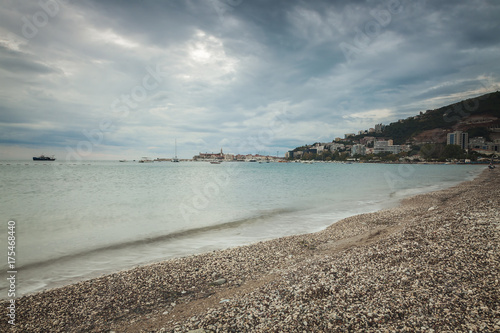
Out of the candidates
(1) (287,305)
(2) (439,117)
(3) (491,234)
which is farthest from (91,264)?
(2) (439,117)

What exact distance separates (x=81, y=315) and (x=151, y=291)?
1363 millimetres

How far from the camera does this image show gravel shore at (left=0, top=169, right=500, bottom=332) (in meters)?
3.46

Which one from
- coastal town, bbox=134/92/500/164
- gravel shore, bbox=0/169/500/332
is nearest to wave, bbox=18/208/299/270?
gravel shore, bbox=0/169/500/332

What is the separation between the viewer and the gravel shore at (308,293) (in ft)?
11.4

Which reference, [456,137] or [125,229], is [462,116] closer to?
[456,137]

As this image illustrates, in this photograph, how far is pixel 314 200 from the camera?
72.4 feet

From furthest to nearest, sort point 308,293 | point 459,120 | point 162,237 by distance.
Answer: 1. point 459,120
2. point 162,237
3. point 308,293

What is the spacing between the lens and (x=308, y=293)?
4414 millimetres

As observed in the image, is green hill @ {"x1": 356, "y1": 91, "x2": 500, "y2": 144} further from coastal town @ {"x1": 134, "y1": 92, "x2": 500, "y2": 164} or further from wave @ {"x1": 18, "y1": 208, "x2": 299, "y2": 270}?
wave @ {"x1": 18, "y1": 208, "x2": 299, "y2": 270}

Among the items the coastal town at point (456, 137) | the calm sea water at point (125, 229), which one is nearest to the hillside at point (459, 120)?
the coastal town at point (456, 137)

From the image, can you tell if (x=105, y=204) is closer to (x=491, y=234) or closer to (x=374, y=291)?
(x=374, y=291)

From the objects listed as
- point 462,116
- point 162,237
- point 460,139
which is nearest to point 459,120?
point 462,116

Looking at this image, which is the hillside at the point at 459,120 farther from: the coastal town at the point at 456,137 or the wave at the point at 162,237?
the wave at the point at 162,237

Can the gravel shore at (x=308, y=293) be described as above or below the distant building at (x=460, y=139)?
below
